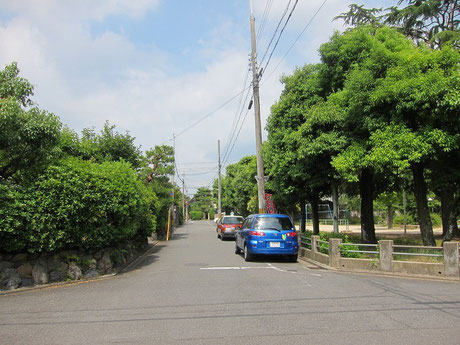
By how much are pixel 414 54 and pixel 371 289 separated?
23.0ft

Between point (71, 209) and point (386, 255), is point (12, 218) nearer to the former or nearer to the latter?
point (71, 209)

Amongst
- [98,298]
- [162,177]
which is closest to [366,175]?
[98,298]

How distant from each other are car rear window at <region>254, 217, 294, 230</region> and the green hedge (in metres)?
4.25

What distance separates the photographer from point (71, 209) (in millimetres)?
9094

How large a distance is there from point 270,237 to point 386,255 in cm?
366

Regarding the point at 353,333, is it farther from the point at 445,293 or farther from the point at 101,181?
the point at 101,181

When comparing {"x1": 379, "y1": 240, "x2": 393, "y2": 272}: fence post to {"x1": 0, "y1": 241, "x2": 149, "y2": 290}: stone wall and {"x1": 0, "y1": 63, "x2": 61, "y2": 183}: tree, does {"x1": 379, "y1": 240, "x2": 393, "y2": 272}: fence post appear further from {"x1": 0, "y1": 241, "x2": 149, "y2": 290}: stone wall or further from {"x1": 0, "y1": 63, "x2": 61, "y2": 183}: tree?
{"x1": 0, "y1": 63, "x2": 61, "y2": 183}: tree

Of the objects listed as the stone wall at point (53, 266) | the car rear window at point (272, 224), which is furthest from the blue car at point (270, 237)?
the stone wall at point (53, 266)

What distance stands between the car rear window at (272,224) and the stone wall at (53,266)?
481cm

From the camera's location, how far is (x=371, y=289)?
26.5ft

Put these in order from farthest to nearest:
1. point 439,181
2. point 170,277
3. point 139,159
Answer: point 139,159 → point 439,181 → point 170,277

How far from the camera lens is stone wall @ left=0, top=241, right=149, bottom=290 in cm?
866

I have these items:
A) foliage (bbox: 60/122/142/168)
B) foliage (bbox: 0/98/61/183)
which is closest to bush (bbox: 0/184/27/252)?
foliage (bbox: 0/98/61/183)

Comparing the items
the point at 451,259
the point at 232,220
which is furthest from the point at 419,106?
the point at 232,220
